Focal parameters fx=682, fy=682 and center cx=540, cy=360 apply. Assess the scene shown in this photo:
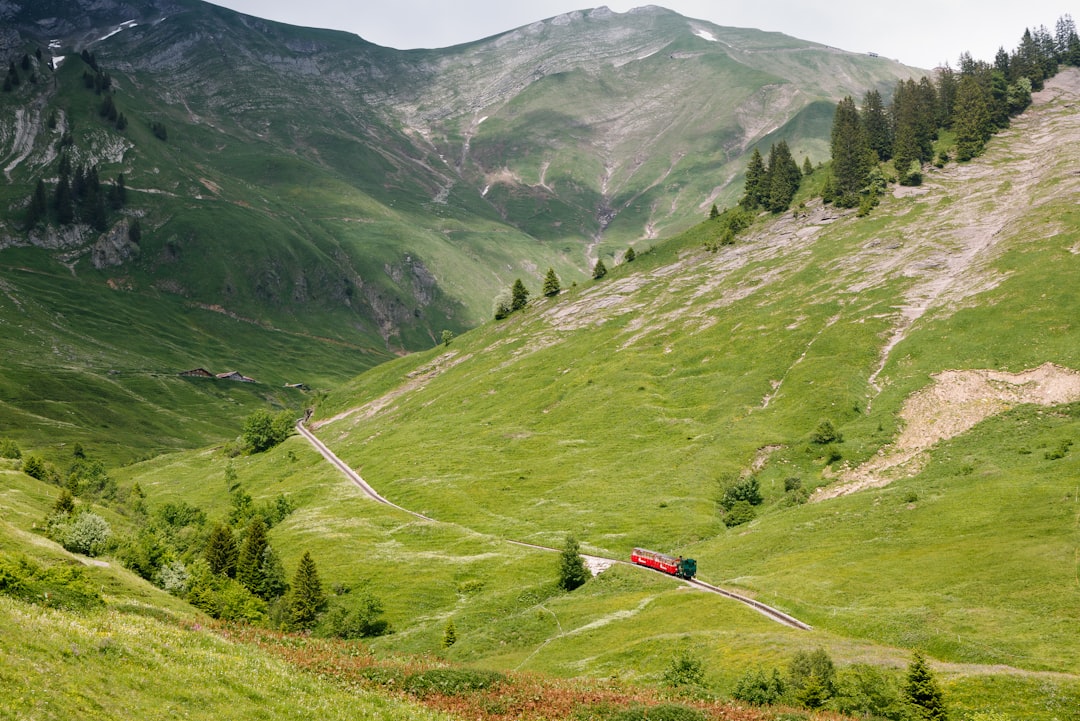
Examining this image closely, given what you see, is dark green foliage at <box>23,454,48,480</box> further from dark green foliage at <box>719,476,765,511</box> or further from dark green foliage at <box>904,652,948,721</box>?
dark green foliage at <box>904,652,948,721</box>

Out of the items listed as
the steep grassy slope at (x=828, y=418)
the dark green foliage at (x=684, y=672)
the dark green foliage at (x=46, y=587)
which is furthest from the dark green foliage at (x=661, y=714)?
the dark green foliage at (x=46, y=587)

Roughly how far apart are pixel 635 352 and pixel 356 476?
68.1 meters

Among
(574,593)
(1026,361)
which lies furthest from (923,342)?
(574,593)

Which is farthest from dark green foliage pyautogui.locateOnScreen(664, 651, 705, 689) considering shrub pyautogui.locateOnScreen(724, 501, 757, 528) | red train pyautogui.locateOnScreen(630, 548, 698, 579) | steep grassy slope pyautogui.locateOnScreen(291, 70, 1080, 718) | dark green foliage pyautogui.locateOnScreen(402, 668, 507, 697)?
shrub pyautogui.locateOnScreen(724, 501, 757, 528)

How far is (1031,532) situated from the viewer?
187 feet

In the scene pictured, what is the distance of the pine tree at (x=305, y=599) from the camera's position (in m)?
77.9

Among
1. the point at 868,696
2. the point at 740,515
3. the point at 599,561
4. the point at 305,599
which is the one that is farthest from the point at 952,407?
the point at 305,599

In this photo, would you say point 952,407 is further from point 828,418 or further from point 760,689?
point 760,689

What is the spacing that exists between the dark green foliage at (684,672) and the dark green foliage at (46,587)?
33.4 m

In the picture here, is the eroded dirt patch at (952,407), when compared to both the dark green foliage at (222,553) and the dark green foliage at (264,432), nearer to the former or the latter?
the dark green foliage at (222,553)

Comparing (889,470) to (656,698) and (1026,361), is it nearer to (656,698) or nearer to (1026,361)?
(1026,361)

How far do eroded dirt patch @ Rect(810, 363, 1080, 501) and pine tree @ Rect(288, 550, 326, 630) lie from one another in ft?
209

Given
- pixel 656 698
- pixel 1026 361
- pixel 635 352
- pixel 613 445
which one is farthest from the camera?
pixel 635 352

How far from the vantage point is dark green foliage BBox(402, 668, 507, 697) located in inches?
1380
